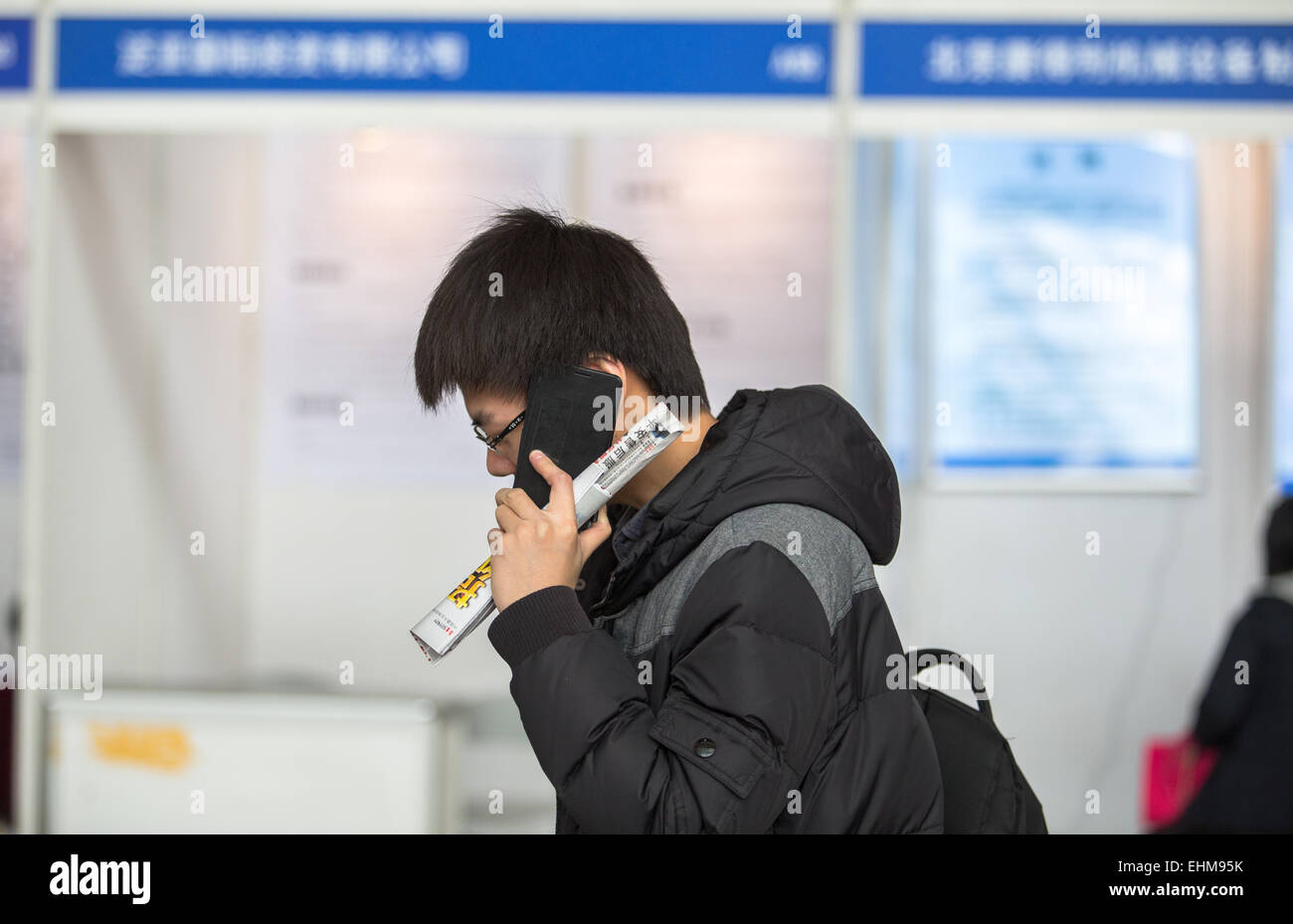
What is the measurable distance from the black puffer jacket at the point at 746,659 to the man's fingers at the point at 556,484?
8 centimetres

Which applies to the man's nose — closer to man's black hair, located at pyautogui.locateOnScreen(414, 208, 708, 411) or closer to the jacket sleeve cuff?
man's black hair, located at pyautogui.locateOnScreen(414, 208, 708, 411)

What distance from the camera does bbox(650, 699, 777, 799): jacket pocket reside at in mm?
1048

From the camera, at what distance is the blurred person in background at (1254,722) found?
2797mm

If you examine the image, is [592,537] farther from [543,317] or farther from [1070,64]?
[1070,64]

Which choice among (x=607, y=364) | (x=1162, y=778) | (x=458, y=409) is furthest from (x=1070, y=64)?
(x=607, y=364)

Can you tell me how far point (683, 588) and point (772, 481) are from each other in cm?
14

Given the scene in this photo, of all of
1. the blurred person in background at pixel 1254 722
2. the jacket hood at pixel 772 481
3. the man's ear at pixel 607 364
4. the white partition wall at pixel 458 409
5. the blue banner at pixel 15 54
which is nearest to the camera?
the jacket hood at pixel 772 481

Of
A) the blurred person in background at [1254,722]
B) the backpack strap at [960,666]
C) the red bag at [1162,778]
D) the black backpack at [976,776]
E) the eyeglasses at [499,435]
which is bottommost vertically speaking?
the red bag at [1162,778]

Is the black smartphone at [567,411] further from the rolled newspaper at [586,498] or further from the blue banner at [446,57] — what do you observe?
the blue banner at [446,57]

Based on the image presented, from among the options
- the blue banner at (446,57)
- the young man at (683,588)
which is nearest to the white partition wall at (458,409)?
the blue banner at (446,57)

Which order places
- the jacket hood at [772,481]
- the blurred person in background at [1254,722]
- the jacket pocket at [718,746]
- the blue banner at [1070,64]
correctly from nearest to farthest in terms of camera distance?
the jacket pocket at [718,746] → the jacket hood at [772,481] → the blurred person in background at [1254,722] → the blue banner at [1070,64]

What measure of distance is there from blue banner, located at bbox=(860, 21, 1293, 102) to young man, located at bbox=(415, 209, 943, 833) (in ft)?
7.00
